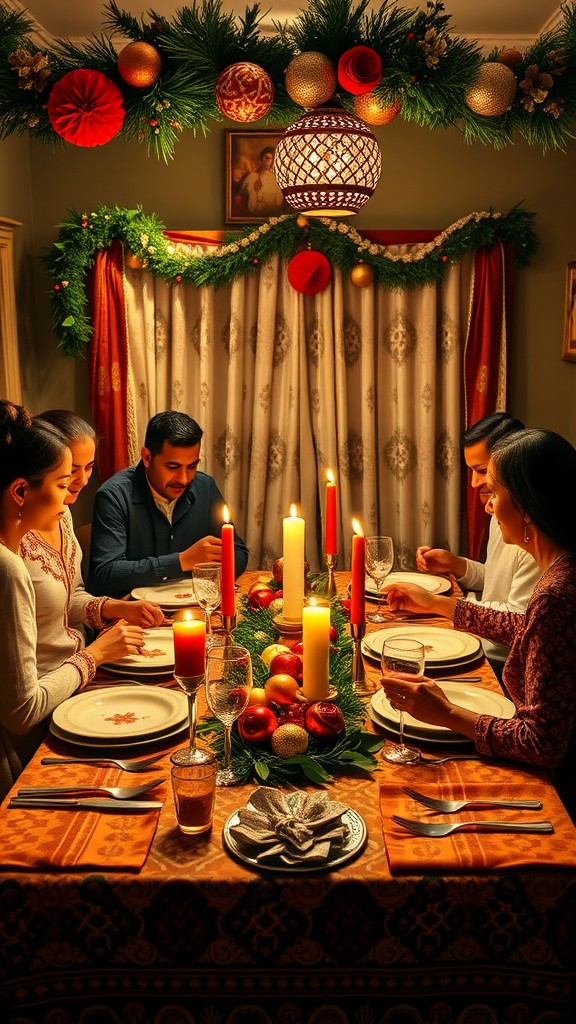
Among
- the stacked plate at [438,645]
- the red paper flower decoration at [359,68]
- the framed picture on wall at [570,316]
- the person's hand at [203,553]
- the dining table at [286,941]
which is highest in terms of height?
the red paper flower decoration at [359,68]

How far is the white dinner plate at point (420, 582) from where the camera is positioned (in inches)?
101

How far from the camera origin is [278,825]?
1.30m

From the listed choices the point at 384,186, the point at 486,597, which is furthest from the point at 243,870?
the point at 384,186

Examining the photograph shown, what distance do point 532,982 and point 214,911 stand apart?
17.6 inches

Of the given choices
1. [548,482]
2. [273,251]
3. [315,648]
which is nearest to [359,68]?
[548,482]

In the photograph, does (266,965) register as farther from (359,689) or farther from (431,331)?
(431,331)

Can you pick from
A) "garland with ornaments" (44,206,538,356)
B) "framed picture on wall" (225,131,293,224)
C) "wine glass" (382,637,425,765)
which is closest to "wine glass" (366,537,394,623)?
"wine glass" (382,637,425,765)

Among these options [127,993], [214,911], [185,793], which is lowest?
[127,993]

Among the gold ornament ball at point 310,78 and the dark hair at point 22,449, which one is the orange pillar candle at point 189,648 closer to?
the dark hair at point 22,449

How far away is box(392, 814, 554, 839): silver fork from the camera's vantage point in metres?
1.33

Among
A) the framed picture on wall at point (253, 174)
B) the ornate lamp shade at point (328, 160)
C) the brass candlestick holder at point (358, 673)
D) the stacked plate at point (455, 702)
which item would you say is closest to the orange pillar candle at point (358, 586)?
the brass candlestick holder at point (358, 673)

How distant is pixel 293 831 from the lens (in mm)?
1282

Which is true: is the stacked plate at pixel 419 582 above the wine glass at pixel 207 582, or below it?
below

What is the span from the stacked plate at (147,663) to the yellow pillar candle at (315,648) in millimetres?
376
